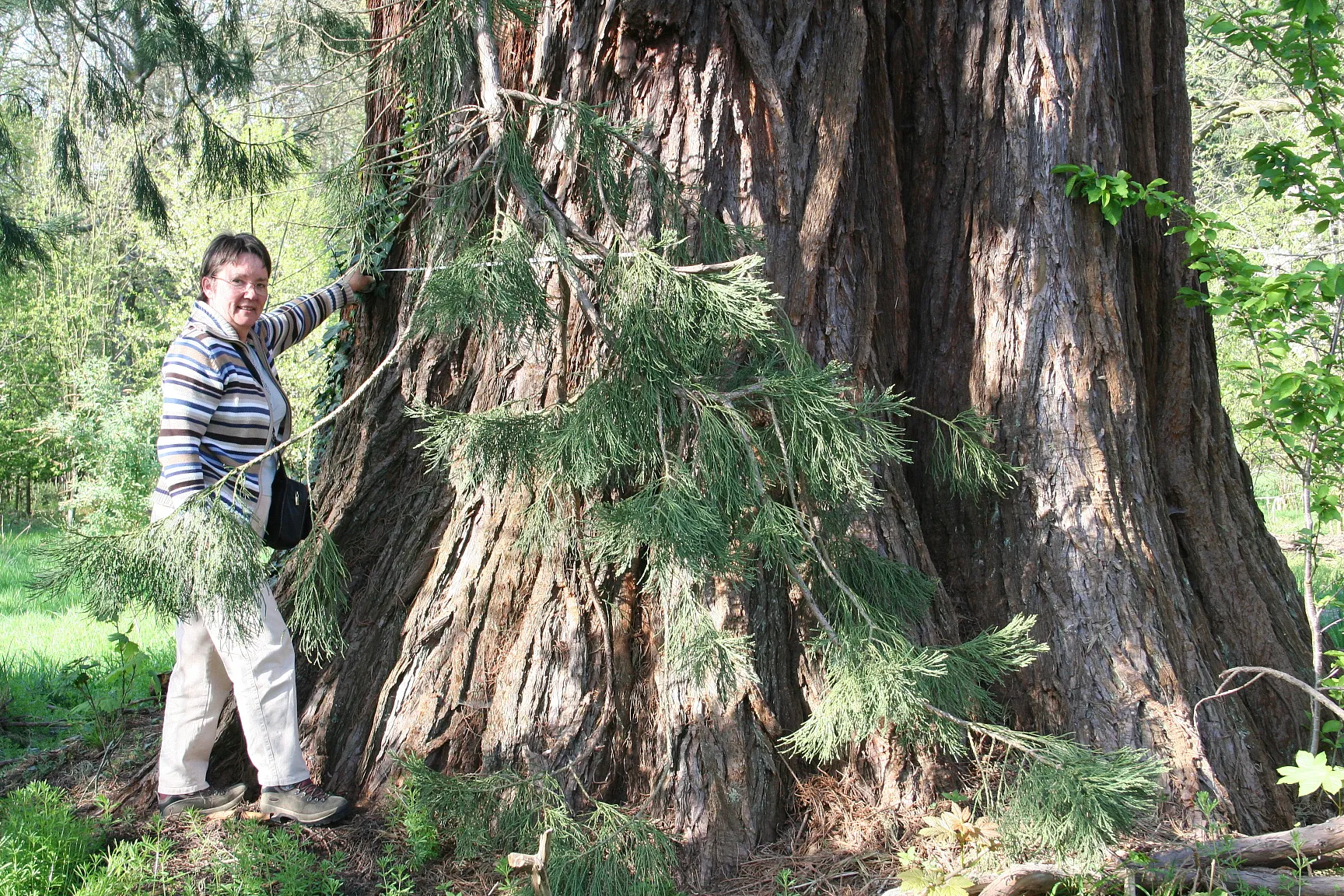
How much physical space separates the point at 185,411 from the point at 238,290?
432 millimetres

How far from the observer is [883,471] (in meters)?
3.15

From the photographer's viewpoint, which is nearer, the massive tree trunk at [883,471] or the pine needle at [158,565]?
the pine needle at [158,565]

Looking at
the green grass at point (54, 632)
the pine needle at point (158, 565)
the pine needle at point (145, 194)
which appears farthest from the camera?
the pine needle at point (145, 194)

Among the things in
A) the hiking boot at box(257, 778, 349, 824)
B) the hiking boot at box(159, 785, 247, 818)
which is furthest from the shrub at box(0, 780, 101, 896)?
the hiking boot at box(257, 778, 349, 824)

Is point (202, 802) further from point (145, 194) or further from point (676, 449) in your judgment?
point (145, 194)

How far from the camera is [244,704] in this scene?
2797 mm

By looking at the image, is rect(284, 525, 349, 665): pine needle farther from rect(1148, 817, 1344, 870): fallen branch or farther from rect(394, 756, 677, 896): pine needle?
rect(1148, 817, 1344, 870): fallen branch

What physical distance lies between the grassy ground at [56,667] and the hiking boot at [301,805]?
0.66 meters

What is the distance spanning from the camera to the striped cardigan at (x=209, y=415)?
2.63m

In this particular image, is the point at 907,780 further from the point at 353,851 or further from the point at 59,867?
the point at 59,867

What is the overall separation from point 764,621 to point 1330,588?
15.4 feet

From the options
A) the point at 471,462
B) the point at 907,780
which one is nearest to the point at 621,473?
the point at 471,462

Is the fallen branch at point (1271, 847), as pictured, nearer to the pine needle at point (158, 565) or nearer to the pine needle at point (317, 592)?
the pine needle at point (317, 592)

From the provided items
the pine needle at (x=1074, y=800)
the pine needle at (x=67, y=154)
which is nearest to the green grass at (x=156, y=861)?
the pine needle at (x=1074, y=800)
